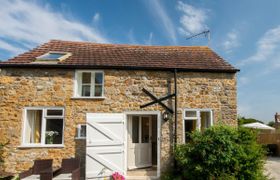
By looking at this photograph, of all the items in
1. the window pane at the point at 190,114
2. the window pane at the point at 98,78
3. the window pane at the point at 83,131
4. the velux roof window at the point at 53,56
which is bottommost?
the window pane at the point at 83,131

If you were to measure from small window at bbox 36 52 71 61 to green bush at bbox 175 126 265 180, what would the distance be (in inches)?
246

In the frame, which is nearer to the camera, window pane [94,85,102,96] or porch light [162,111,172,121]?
porch light [162,111,172,121]

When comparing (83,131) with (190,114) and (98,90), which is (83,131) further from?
(190,114)

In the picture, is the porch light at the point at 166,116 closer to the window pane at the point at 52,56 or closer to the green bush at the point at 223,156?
the green bush at the point at 223,156

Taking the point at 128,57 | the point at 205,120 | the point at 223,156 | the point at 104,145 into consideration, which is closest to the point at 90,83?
the point at 128,57

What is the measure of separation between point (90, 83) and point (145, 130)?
129 inches

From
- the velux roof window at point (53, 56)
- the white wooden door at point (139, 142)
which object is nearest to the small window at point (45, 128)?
the velux roof window at point (53, 56)

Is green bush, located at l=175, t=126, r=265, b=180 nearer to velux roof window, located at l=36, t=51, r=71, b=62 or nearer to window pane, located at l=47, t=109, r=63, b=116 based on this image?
window pane, located at l=47, t=109, r=63, b=116

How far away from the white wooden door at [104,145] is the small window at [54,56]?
2.80 metres

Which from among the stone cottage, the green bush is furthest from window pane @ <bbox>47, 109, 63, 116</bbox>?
the green bush

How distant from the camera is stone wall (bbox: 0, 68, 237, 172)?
8.31 meters

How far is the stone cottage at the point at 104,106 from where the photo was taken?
8258 mm

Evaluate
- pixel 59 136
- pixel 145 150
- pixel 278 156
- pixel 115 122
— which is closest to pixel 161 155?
pixel 145 150

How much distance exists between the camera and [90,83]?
9133mm
